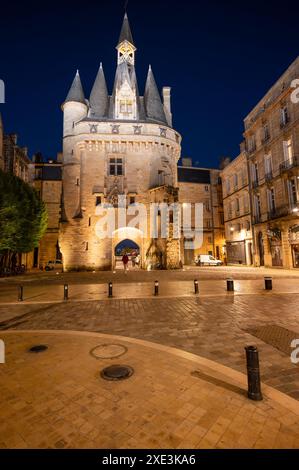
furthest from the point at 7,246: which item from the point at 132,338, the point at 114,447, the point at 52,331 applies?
the point at 114,447

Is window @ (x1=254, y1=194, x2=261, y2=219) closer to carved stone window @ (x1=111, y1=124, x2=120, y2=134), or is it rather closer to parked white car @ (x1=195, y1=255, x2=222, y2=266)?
parked white car @ (x1=195, y1=255, x2=222, y2=266)

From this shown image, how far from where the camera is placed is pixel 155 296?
10.4 m

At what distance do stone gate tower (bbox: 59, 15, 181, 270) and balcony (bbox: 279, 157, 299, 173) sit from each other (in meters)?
10.2

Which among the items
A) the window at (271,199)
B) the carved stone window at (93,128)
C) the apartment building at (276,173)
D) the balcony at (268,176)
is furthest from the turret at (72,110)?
the window at (271,199)

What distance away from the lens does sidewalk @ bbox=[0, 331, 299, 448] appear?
2471mm

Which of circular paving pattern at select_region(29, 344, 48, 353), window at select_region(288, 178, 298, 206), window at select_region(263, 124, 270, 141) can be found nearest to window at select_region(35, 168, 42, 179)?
window at select_region(263, 124, 270, 141)

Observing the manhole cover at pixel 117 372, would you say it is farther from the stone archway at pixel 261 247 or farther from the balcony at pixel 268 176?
the stone archway at pixel 261 247

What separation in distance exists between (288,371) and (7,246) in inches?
823

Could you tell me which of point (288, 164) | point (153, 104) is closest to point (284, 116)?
point (288, 164)

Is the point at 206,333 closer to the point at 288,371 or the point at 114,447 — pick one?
the point at 288,371

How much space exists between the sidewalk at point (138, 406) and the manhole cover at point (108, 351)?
33mm

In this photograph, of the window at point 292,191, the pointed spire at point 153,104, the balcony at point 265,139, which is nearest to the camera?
the window at point 292,191

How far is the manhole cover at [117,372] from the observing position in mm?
3736

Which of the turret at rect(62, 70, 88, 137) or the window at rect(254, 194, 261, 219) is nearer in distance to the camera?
the window at rect(254, 194, 261, 219)
